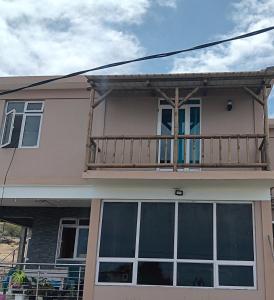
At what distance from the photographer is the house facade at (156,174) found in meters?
9.66

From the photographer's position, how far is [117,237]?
33.4 ft

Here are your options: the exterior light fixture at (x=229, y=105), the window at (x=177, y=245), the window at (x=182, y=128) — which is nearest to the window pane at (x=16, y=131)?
the window at (x=177, y=245)

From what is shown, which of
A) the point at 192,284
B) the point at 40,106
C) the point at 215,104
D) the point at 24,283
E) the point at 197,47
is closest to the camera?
the point at 197,47

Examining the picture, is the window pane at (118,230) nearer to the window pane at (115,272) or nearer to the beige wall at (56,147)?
the window pane at (115,272)

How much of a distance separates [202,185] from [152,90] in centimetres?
284

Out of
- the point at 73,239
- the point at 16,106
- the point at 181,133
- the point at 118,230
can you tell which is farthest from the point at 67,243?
the point at 181,133

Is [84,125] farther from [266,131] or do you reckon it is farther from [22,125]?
[266,131]

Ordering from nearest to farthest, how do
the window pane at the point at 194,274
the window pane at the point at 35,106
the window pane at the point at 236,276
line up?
the window pane at the point at 236,276
the window pane at the point at 194,274
the window pane at the point at 35,106

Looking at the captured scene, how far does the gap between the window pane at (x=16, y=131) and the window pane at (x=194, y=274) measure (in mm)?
5672

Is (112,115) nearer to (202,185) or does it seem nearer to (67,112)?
(67,112)

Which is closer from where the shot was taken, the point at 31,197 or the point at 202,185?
the point at 202,185

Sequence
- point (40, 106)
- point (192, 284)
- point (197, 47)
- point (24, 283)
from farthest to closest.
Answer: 1. point (40, 106)
2. point (24, 283)
3. point (192, 284)
4. point (197, 47)

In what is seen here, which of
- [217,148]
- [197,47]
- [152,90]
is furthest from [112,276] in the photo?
[197,47]

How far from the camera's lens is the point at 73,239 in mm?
13430
